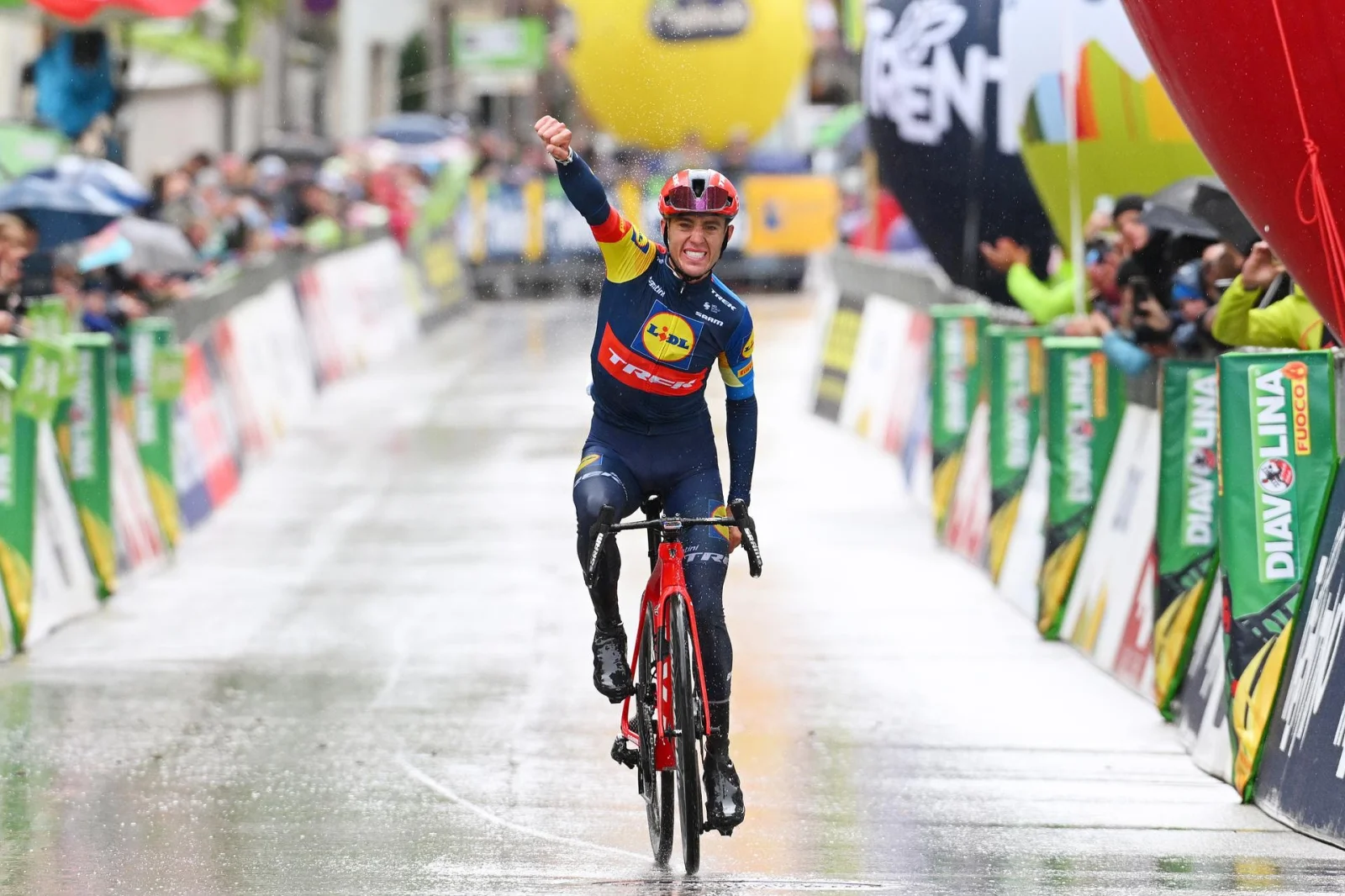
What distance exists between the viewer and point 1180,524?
9820mm

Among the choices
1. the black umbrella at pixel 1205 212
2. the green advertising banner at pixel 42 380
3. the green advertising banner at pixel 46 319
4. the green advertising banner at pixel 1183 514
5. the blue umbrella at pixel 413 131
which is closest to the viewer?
the green advertising banner at pixel 1183 514

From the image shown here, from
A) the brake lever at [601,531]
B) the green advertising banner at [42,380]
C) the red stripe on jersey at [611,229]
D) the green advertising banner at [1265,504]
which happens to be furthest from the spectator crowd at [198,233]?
the green advertising banner at [1265,504]

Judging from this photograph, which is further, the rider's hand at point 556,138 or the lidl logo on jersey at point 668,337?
the lidl logo on jersey at point 668,337

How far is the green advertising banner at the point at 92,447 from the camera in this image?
42.3ft

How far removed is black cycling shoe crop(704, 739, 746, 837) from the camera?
24.6ft

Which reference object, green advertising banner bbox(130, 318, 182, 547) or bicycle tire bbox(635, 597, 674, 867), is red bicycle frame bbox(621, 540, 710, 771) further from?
green advertising banner bbox(130, 318, 182, 547)

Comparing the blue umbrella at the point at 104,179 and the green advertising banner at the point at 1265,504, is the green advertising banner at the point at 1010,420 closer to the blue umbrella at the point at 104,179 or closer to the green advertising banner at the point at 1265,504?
the green advertising banner at the point at 1265,504

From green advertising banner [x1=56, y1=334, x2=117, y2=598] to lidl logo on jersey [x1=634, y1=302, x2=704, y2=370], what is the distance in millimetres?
5799

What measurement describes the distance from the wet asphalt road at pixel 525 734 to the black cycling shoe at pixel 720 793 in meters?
0.17

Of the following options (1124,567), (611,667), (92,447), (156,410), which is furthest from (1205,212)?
(156,410)

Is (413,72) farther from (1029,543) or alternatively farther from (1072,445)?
(1072,445)

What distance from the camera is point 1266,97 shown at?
25.7ft

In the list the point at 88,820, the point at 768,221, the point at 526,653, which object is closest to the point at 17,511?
the point at 526,653

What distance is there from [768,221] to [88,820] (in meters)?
31.2
